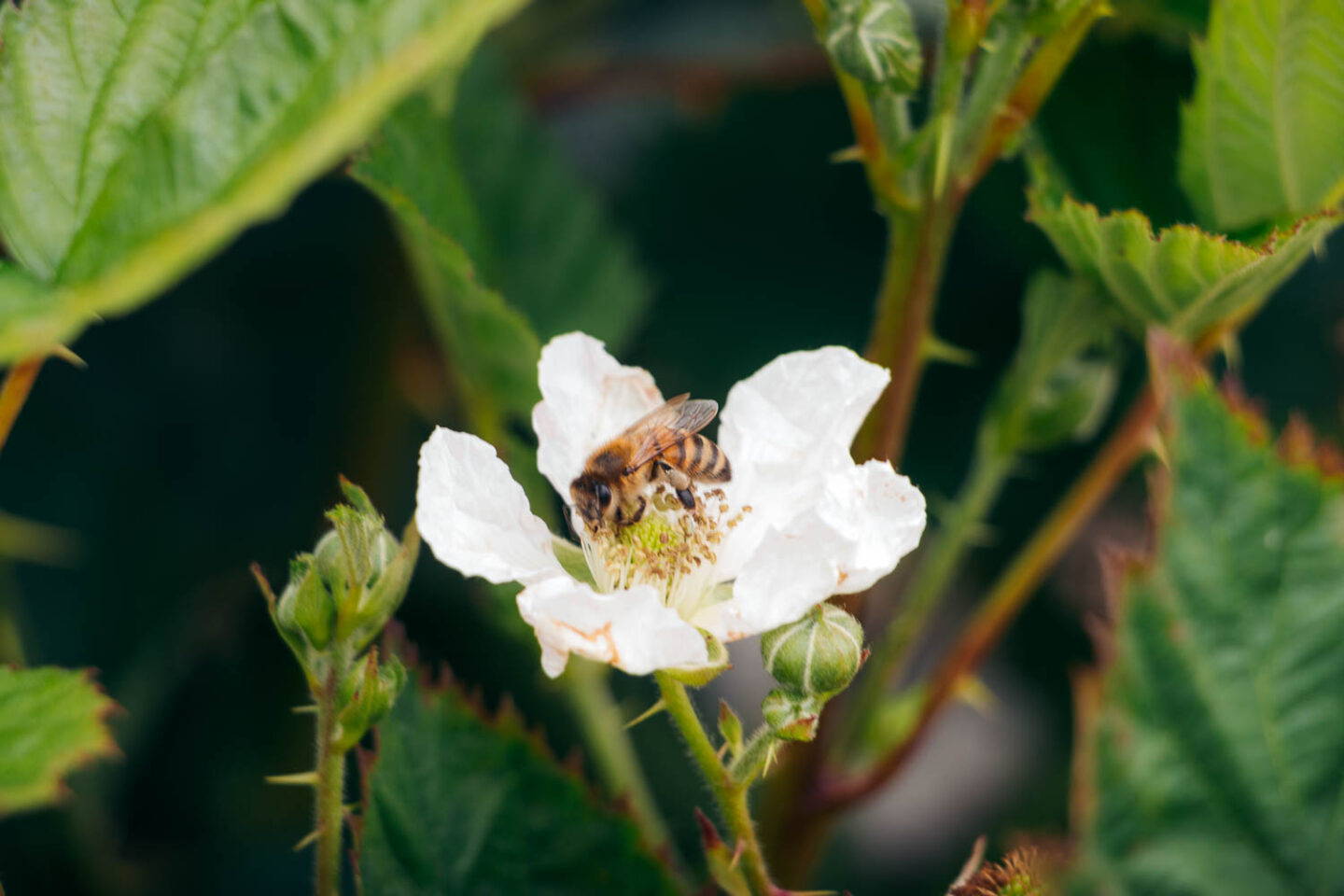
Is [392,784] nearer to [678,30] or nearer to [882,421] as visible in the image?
[882,421]

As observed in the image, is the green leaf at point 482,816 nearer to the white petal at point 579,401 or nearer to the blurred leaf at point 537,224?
the white petal at point 579,401

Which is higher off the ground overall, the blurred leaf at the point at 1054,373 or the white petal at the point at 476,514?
the white petal at the point at 476,514

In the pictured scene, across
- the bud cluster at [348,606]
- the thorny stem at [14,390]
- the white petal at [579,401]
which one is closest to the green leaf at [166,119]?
the thorny stem at [14,390]

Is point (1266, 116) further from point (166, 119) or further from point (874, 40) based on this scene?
point (166, 119)

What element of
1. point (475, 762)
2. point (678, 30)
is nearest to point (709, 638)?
point (475, 762)

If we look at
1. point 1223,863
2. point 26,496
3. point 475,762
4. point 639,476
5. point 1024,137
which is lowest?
point 1223,863

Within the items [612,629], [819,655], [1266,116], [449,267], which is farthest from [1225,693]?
[449,267]

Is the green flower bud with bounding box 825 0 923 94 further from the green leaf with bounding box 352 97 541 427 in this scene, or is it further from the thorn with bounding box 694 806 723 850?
the thorn with bounding box 694 806 723 850
